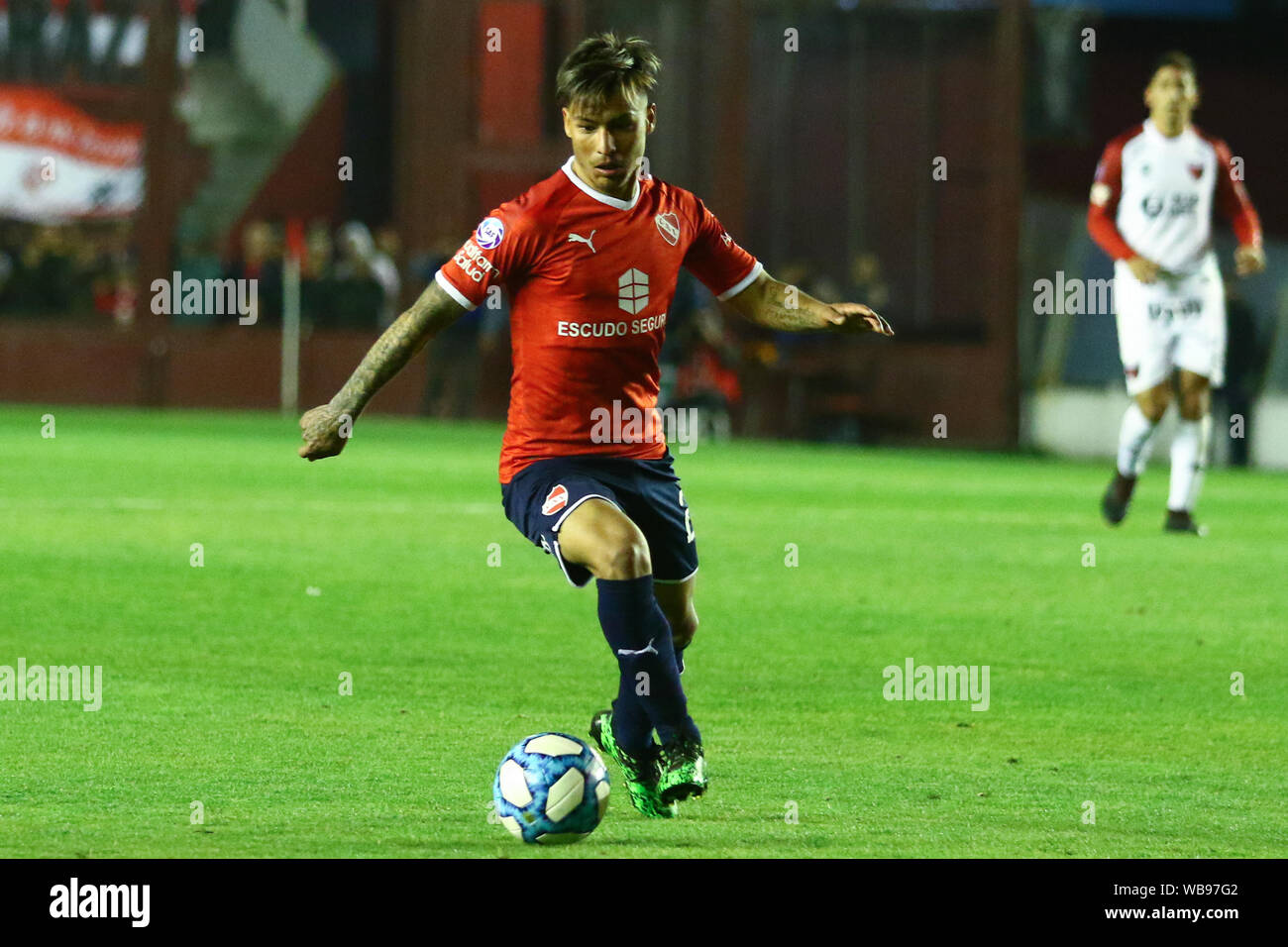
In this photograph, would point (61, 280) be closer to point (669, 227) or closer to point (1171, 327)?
point (1171, 327)

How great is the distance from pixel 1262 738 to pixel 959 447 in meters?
17.8

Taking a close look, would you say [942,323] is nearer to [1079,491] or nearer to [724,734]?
[1079,491]

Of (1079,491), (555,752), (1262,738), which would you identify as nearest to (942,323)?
(1079,491)

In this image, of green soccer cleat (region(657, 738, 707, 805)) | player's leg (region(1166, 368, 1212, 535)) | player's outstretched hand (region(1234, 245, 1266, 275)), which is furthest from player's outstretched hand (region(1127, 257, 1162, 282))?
green soccer cleat (region(657, 738, 707, 805))

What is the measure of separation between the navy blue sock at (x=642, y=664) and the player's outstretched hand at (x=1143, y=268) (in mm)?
7896

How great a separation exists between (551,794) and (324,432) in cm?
116

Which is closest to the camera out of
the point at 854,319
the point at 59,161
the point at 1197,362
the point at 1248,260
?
the point at 854,319

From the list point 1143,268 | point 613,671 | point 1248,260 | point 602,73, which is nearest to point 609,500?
point 602,73

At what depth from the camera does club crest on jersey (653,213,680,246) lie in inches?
269

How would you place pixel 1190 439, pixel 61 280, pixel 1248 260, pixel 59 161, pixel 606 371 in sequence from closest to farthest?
1. pixel 606 371
2. pixel 1248 260
3. pixel 1190 439
4. pixel 61 280
5. pixel 59 161

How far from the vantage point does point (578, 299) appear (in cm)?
668

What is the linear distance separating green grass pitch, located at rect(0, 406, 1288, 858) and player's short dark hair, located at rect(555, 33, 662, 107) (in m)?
1.90

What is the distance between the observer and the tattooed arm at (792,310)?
6.92 metres

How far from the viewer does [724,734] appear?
25.2 ft
